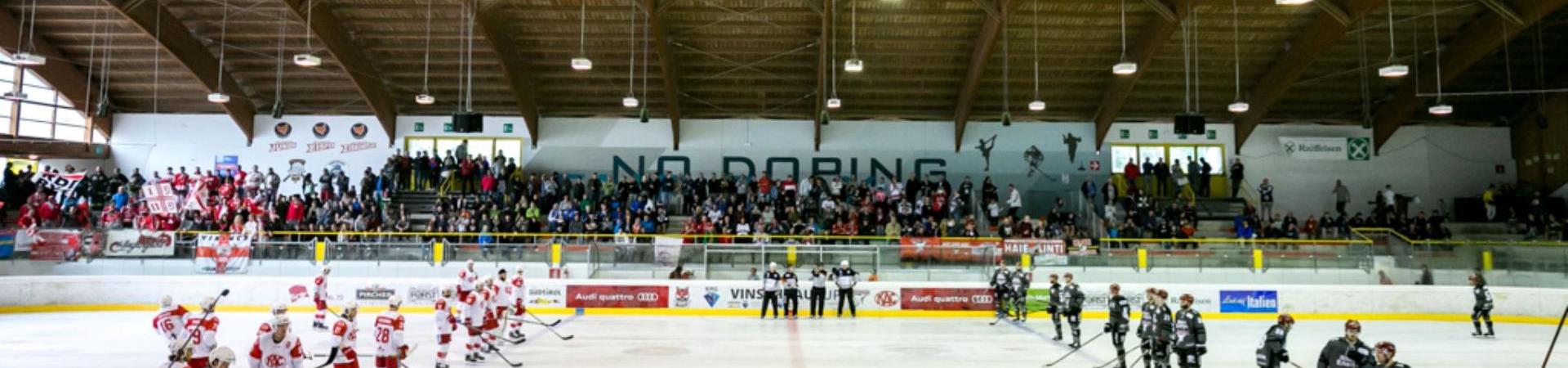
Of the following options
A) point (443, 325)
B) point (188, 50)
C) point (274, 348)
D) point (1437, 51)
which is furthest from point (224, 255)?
point (1437, 51)

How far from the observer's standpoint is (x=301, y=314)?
23.3 metres

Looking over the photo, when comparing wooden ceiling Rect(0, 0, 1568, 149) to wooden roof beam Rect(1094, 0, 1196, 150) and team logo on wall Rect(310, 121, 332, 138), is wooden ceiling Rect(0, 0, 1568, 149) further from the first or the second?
team logo on wall Rect(310, 121, 332, 138)

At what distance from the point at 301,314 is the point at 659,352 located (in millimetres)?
12046

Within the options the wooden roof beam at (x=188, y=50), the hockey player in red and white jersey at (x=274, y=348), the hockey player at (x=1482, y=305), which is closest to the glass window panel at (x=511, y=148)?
the wooden roof beam at (x=188, y=50)

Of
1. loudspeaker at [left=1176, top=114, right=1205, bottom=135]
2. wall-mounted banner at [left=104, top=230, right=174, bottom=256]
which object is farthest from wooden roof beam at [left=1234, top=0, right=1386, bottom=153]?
wall-mounted banner at [left=104, top=230, right=174, bottom=256]

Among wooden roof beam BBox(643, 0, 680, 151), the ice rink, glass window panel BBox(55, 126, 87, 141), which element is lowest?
the ice rink

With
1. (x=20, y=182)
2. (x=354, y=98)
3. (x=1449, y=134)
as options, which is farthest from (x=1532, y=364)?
(x=20, y=182)

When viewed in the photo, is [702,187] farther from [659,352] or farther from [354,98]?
[659,352]

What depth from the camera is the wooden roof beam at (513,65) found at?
29.0 meters

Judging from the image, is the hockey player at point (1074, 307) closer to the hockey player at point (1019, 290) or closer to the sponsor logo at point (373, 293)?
the hockey player at point (1019, 290)

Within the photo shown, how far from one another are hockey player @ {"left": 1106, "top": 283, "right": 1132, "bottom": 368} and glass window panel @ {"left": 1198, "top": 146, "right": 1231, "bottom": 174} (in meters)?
25.4

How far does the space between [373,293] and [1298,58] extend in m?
28.7

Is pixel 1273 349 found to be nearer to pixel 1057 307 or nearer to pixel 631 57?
pixel 1057 307

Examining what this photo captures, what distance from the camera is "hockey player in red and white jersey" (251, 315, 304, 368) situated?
9688 millimetres
